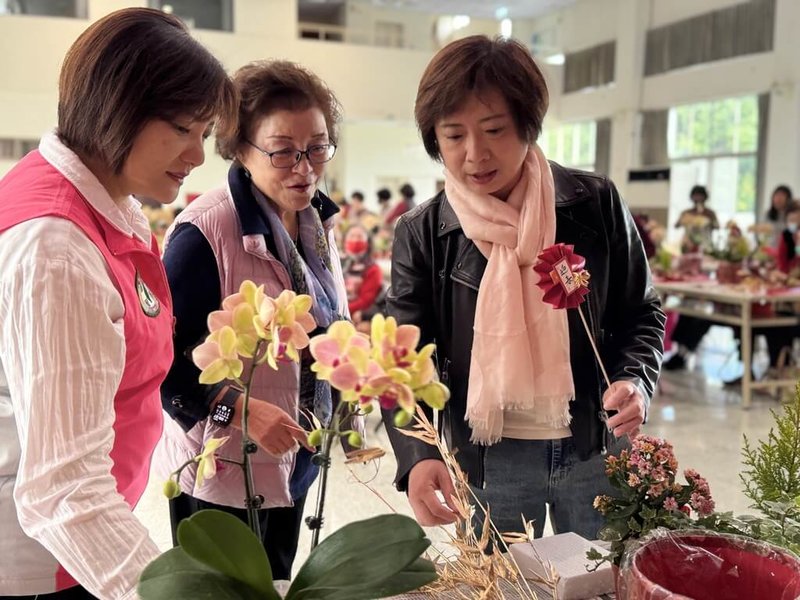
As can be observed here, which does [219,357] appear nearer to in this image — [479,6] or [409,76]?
[409,76]

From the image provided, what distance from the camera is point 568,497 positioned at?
1310 millimetres

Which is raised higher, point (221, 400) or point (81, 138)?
point (81, 138)

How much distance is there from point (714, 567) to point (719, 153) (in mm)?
10941

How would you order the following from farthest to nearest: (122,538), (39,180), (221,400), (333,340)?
1. (221,400)
2. (39,180)
3. (122,538)
4. (333,340)

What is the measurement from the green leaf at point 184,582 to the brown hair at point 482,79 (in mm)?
884

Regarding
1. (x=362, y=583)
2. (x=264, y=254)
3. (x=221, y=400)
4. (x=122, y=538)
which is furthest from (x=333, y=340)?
(x=264, y=254)

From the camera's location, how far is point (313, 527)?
627 mm

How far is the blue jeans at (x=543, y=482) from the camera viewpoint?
4.27ft

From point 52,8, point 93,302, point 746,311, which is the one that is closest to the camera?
point 93,302

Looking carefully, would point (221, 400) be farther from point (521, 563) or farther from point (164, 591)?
point (164, 591)

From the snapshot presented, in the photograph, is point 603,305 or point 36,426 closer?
point 36,426

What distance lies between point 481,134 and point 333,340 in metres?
0.81

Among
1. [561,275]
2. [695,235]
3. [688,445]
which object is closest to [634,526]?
[561,275]

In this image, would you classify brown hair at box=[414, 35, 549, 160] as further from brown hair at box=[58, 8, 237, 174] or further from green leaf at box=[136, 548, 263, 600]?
green leaf at box=[136, 548, 263, 600]
